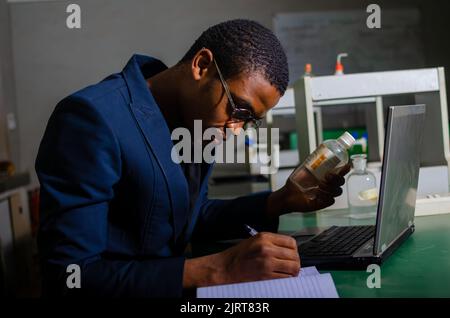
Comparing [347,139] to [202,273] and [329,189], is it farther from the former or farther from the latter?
[202,273]

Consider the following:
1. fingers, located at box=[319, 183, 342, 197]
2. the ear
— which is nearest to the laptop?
fingers, located at box=[319, 183, 342, 197]

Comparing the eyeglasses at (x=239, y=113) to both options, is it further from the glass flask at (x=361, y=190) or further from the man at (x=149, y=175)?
the glass flask at (x=361, y=190)

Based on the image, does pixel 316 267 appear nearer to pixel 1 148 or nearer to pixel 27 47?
pixel 1 148

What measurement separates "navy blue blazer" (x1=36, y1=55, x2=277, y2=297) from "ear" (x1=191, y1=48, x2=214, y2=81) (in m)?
0.10

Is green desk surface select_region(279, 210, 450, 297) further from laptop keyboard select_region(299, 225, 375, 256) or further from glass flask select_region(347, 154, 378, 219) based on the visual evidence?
glass flask select_region(347, 154, 378, 219)

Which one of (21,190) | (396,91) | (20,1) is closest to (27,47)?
(20,1)

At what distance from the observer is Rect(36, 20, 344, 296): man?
805 millimetres

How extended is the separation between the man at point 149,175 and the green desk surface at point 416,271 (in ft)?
0.36

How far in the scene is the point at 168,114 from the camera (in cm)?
110

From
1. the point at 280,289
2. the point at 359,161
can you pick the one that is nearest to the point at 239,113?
the point at 280,289

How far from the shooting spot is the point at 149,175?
934 mm

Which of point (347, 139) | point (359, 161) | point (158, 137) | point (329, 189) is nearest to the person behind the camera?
point (158, 137)

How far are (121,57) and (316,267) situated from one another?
3483mm

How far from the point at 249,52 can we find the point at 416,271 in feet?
1.65
